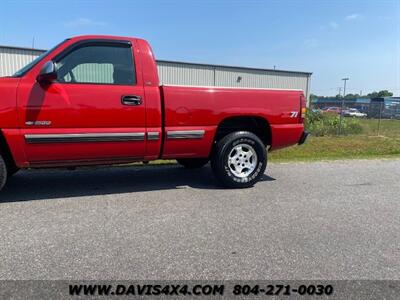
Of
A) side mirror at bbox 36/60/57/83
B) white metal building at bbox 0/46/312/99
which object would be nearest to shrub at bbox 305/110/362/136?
white metal building at bbox 0/46/312/99

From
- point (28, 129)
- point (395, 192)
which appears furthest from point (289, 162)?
point (28, 129)

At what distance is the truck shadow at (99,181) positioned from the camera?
16.4 ft

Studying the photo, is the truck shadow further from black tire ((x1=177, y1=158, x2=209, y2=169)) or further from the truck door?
the truck door

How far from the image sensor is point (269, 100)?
5.44 m

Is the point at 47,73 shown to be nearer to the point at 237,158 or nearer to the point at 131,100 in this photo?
the point at 131,100

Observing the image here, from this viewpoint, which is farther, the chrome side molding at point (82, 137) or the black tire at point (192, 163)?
the black tire at point (192, 163)

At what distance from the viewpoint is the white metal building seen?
19547 millimetres

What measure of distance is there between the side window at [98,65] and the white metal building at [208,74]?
1763 centimetres

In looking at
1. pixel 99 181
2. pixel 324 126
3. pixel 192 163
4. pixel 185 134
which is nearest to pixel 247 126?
pixel 185 134

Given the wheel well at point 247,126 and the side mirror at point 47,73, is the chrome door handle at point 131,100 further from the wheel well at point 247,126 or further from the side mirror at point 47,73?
the wheel well at point 247,126

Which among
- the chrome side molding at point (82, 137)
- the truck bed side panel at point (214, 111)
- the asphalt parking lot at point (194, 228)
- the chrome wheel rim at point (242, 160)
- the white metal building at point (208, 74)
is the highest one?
the white metal building at point (208, 74)

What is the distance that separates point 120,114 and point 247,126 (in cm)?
214

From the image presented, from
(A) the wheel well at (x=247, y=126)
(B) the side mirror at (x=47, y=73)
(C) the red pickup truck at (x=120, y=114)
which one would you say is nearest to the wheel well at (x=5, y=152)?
(C) the red pickup truck at (x=120, y=114)

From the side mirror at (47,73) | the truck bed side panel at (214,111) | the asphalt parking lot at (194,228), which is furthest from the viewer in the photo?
the truck bed side panel at (214,111)
